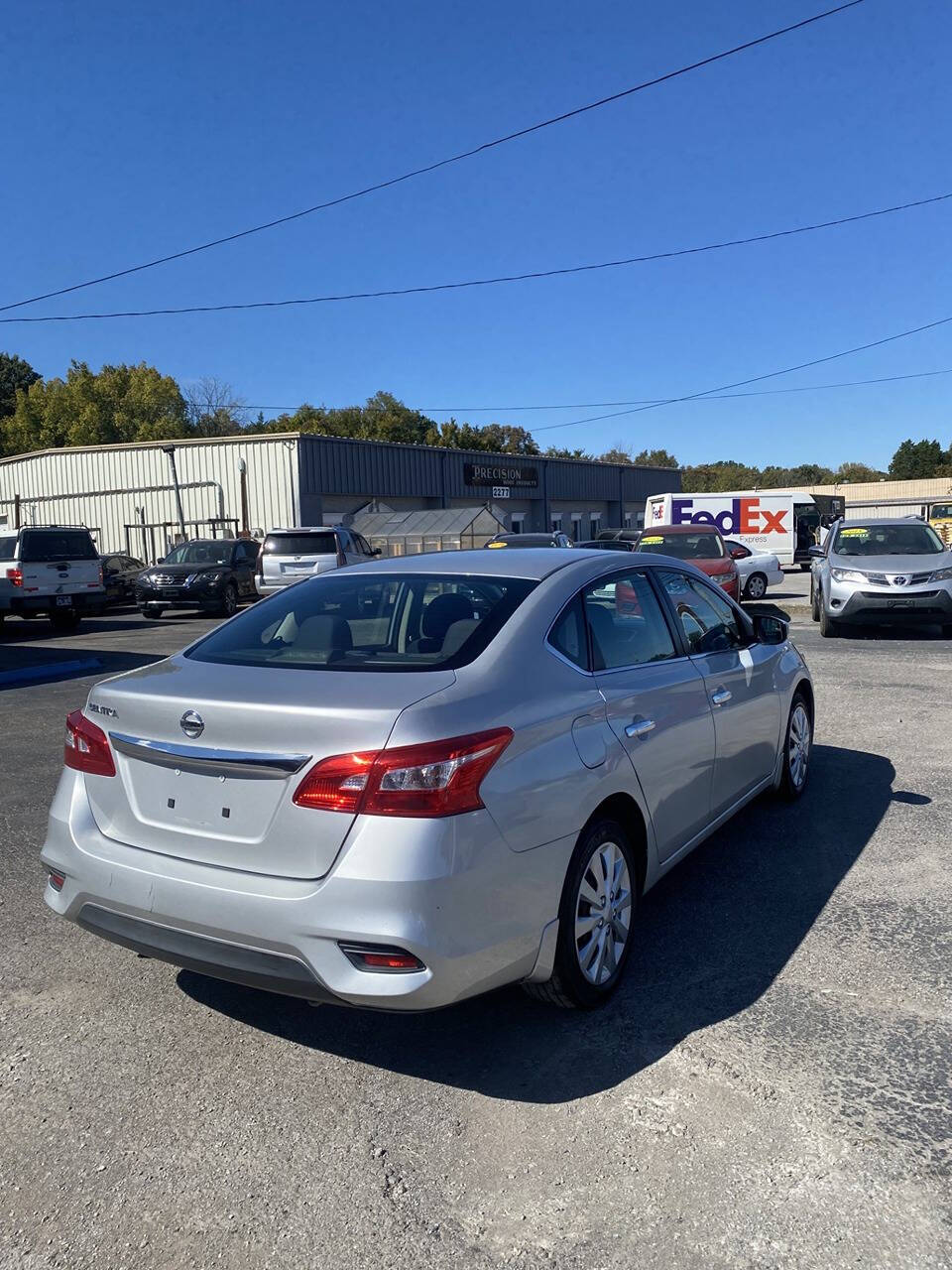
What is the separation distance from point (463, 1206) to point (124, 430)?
6514 centimetres

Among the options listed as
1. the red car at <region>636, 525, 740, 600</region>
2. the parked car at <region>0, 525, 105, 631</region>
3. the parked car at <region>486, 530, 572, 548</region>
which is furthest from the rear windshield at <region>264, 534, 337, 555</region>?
the red car at <region>636, 525, 740, 600</region>

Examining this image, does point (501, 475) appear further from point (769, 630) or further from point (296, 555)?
point (769, 630)

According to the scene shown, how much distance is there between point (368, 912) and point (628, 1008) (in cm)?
127

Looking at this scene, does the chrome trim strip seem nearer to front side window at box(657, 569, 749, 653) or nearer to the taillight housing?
the taillight housing

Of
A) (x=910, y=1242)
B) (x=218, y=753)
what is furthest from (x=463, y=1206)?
(x=218, y=753)

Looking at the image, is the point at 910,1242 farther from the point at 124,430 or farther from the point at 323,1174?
the point at 124,430

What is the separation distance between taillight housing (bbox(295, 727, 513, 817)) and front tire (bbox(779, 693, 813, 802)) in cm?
332

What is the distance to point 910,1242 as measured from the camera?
241 cm

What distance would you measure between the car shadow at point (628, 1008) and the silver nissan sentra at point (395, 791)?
172mm

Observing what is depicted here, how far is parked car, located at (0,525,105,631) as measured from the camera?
19.0 meters

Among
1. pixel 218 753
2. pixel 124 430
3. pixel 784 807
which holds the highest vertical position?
pixel 124 430

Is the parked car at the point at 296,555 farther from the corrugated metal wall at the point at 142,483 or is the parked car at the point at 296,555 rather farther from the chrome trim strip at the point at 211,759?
the chrome trim strip at the point at 211,759

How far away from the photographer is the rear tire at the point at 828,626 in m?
→ 14.0

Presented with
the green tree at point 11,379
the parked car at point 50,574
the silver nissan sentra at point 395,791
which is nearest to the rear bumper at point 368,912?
the silver nissan sentra at point 395,791
